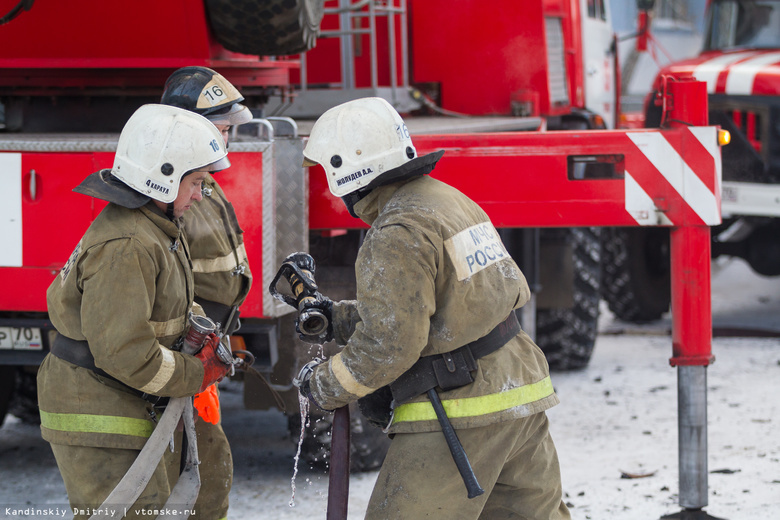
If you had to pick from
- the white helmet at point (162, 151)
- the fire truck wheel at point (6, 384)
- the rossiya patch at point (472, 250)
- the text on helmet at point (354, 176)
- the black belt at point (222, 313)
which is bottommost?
the fire truck wheel at point (6, 384)

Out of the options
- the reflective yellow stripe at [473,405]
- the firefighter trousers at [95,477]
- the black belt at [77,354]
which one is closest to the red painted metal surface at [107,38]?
the black belt at [77,354]

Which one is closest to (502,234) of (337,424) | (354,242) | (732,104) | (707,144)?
(354,242)

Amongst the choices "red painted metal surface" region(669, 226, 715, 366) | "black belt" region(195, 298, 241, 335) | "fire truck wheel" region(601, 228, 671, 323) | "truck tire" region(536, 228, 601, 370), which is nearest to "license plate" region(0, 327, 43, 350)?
"black belt" region(195, 298, 241, 335)

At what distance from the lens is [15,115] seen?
4.09 meters

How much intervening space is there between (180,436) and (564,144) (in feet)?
5.52

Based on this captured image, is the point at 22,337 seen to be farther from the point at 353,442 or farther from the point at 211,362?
the point at 353,442

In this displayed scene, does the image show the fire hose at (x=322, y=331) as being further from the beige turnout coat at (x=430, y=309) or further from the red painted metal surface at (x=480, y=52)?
the red painted metal surface at (x=480, y=52)

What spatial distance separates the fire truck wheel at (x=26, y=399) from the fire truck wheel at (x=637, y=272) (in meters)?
4.39

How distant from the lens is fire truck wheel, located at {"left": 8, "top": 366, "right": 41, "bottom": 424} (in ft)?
16.4

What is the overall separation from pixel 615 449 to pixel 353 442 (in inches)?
53.6

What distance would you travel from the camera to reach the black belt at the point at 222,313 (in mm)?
3377

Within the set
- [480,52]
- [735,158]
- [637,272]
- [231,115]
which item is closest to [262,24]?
[231,115]

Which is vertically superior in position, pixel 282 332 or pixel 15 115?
pixel 15 115

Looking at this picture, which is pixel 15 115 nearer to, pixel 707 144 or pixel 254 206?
pixel 254 206
